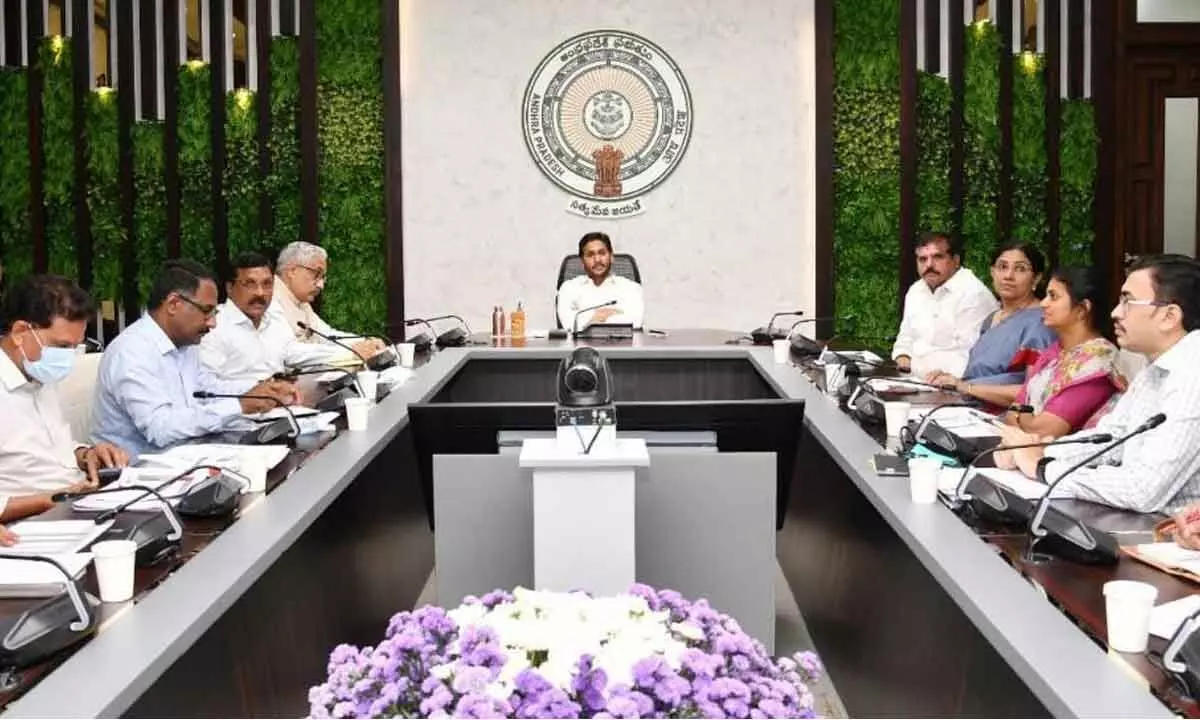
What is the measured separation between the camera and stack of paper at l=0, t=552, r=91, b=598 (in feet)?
6.97

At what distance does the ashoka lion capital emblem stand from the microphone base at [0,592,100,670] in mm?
7142

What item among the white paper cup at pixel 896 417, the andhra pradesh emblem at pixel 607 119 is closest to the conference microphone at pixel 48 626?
the white paper cup at pixel 896 417

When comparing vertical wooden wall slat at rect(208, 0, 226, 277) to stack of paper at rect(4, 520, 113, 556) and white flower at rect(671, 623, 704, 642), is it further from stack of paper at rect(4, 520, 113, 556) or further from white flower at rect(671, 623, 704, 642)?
white flower at rect(671, 623, 704, 642)

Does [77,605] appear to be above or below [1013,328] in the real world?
below

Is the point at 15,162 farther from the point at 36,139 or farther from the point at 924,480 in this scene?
the point at 924,480

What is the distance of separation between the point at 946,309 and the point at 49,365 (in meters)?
4.03

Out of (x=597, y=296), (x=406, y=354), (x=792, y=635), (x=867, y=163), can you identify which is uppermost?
(x=867, y=163)

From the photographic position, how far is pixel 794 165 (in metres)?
8.92

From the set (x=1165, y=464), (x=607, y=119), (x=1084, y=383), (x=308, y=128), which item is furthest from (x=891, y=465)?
(x=308, y=128)

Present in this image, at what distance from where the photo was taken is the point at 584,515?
3104 mm

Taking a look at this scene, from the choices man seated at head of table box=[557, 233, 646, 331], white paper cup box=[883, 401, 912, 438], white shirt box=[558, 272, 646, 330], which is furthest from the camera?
white shirt box=[558, 272, 646, 330]

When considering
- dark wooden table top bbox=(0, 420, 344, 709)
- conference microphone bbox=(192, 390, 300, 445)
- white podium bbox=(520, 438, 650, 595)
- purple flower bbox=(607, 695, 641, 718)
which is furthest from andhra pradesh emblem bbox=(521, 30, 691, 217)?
purple flower bbox=(607, 695, 641, 718)

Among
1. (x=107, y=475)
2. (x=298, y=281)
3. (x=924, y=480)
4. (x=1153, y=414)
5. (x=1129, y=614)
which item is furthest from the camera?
(x=298, y=281)

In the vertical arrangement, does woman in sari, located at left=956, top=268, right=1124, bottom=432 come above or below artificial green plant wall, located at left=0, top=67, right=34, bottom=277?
below
